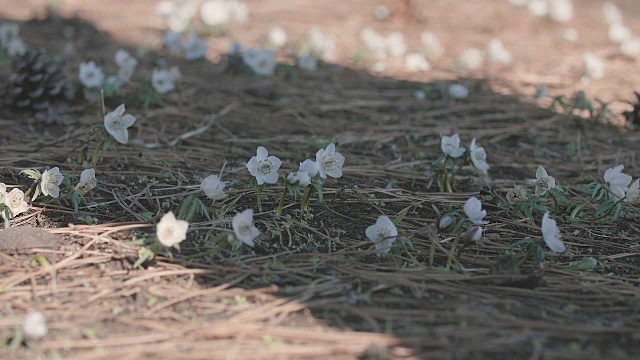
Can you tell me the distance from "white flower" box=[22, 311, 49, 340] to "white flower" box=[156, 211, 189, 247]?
418 millimetres

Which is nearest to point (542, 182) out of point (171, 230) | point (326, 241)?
point (326, 241)

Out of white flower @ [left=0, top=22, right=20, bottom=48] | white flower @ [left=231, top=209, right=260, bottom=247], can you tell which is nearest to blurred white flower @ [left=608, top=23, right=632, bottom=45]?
white flower @ [left=231, top=209, right=260, bottom=247]

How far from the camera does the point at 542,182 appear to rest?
2.38 metres

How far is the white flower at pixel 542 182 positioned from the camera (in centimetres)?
236

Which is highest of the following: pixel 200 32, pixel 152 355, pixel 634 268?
pixel 200 32

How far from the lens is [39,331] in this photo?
63.3 inches

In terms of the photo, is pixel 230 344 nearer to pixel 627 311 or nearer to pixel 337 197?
pixel 337 197

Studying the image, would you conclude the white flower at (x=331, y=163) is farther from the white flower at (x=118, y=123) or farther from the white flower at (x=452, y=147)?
the white flower at (x=118, y=123)

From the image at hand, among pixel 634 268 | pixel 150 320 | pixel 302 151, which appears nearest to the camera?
pixel 150 320

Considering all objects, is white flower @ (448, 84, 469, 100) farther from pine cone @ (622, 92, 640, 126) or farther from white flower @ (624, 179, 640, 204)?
white flower @ (624, 179, 640, 204)

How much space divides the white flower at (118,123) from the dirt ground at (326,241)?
0.58ft

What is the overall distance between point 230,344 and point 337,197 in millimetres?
960

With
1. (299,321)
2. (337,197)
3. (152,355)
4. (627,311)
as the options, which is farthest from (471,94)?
(152,355)

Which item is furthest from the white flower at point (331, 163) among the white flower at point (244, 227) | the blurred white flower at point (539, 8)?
the blurred white flower at point (539, 8)
